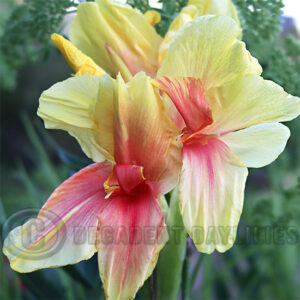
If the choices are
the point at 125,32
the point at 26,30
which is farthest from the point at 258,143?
the point at 26,30

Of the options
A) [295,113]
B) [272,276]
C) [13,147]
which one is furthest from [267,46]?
[13,147]

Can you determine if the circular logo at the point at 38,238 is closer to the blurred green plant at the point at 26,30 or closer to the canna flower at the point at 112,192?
the canna flower at the point at 112,192

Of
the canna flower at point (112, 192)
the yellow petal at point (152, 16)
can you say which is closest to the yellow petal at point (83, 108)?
the canna flower at point (112, 192)

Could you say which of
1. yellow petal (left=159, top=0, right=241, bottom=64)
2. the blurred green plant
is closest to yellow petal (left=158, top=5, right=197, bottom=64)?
yellow petal (left=159, top=0, right=241, bottom=64)

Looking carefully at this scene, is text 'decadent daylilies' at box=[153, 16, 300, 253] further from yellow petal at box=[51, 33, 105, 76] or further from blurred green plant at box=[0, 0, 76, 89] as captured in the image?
blurred green plant at box=[0, 0, 76, 89]

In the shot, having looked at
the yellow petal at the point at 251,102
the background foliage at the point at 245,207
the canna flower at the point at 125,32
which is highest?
the canna flower at the point at 125,32

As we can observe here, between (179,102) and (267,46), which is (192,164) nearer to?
(179,102)
